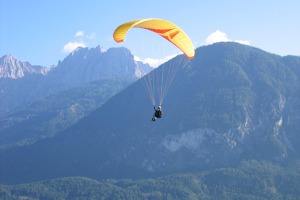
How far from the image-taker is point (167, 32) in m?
65.6

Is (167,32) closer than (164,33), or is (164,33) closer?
(167,32)

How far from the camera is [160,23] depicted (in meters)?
63.9

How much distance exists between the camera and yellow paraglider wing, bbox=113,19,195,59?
61341mm

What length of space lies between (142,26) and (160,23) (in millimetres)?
2617

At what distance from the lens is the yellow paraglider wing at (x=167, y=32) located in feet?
201

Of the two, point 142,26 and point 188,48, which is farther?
point 188,48

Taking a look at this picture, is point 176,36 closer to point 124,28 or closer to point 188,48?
point 188,48

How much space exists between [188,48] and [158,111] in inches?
370

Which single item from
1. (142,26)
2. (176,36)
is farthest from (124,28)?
(176,36)

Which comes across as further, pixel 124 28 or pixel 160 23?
pixel 160 23

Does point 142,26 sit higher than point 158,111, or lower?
higher

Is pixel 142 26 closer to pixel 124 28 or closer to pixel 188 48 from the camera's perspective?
pixel 124 28

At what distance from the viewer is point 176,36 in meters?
65.9

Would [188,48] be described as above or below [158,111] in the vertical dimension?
above
